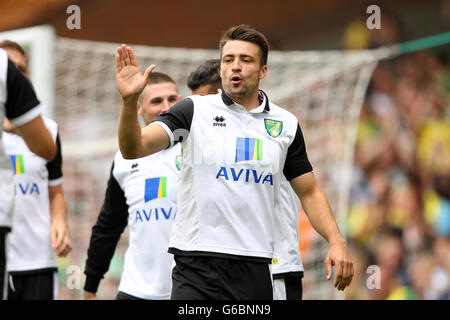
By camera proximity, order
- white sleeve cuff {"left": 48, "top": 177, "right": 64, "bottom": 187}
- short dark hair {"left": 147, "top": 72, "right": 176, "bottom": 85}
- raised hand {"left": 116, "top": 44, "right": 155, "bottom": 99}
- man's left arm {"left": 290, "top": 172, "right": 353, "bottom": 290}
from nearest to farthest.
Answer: raised hand {"left": 116, "top": 44, "right": 155, "bottom": 99} → man's left arm {"left": 290, "top": 172, "right": 353, "bottom": 290} → short dark hair {"left": 147, "top": 72, "right": 176, "bottom": 85} → white sleeve cuff {"left": 48, "top": 177, "right": 64, "bottom": 187}

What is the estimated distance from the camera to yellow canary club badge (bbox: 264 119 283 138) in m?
4.46

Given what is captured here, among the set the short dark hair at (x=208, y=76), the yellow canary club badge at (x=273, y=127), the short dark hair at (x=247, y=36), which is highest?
the short dark hair at (x=208, y=76)

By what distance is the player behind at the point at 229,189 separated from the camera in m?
4.21

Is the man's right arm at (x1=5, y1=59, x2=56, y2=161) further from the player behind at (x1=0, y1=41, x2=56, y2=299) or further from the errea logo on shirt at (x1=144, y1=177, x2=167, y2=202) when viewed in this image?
the errea logo on shirt at (x1=144, y1=177, x2=167, y2=202)

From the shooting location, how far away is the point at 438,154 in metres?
10.2

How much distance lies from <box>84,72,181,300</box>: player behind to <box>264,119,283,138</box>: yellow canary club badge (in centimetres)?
110

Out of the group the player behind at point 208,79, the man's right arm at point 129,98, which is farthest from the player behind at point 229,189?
the player behind at point 208,79

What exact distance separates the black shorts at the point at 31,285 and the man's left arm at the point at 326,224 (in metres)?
2.22

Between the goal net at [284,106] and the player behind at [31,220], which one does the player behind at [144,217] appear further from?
the goal net at [284,106]

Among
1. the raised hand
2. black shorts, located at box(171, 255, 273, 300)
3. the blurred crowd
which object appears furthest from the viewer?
the blurred crowd

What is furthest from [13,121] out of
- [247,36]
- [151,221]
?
[151,221]

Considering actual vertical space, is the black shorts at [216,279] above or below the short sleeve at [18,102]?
below

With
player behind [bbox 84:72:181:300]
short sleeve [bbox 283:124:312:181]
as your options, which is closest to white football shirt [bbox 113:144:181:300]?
player behind [bbox 84:72:181:300]
